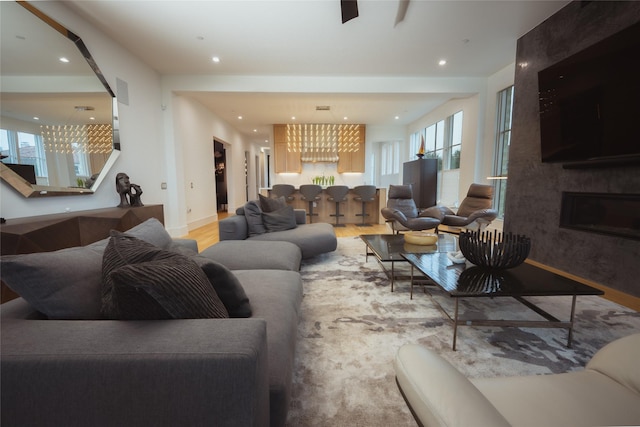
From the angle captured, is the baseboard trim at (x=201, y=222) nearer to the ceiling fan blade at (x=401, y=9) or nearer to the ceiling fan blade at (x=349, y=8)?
the ceiling fan blade at (x=349, y=8)

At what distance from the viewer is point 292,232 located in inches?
124

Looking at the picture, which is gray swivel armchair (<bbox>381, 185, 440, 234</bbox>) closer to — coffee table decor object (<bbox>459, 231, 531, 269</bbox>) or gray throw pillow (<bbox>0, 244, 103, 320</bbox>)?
coffee table decor object (<bbox>459, 231, 531, 269</bbox>)

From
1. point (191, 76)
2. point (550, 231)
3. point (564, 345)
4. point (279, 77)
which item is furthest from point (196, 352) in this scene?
point (191, 76)

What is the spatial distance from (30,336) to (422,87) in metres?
5.61

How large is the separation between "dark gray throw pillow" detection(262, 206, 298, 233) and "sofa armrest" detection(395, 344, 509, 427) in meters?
2.71

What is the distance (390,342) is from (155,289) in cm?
143

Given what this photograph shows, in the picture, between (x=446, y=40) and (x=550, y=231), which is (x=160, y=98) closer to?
(x=446, y=40)

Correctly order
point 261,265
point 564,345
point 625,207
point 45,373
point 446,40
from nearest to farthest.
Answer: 1. point 45,373
2. point 564,345
3. point 261,265
4. point 625,207
5. point 446,40

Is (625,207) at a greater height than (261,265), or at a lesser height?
greater

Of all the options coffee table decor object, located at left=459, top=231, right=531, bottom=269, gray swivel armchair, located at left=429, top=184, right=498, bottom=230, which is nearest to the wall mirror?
coffee table decor object, located at left=459, top=231, right=531, bottom=269

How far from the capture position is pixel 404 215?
4.74 metres

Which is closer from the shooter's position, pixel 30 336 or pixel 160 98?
pixel 30 336

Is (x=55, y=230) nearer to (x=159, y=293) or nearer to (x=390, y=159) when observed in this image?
(x=159, y=293)

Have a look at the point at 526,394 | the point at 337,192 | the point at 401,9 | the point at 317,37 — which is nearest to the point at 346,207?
the point at 337,192
